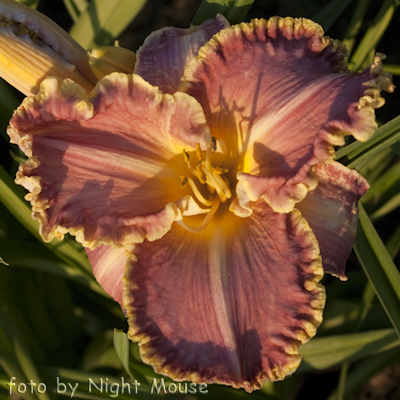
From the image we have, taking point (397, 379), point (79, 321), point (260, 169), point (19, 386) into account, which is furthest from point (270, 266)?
point (397, 379)

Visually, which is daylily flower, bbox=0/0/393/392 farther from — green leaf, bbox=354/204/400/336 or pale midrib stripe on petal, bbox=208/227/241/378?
green leaf, bbox=354/204/400/336

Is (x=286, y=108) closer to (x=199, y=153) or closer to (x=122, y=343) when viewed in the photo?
(x=199, y=153)

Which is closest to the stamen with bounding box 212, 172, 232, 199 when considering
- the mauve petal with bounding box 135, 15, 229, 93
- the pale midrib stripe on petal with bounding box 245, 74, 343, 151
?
the pale midrib stripe on petal with bounding box 245, 74, 343, 151

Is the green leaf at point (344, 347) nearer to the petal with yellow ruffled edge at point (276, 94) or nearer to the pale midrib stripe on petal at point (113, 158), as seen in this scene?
the petal with yellow ruffled edge at point (276, 94)

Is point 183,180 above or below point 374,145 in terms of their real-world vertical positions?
below

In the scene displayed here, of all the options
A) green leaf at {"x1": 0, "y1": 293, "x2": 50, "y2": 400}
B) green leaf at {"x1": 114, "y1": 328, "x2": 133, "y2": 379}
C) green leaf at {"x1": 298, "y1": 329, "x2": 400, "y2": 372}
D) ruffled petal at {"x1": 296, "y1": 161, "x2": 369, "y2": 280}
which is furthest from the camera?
green leaf at {"x1": 298, "y1": 329, "x2": 400, "y2": 372}

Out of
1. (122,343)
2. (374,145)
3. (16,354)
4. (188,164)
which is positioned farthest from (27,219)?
(374,145)

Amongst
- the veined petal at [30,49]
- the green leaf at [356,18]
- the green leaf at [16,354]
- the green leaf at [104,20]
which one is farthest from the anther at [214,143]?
the green leaf at [16,354]
